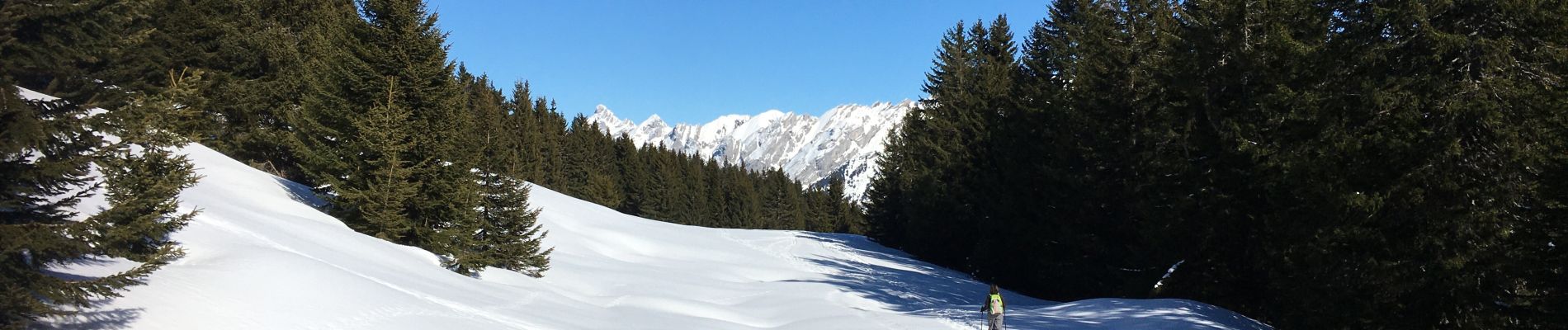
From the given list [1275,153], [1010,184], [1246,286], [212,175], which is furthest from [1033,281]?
[212,175]

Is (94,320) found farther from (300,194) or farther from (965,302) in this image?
(965,302)

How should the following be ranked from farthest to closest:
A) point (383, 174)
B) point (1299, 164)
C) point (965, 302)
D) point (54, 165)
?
1. point (965, 302)
2. point (383, 174)
3. point (1299, 164)
4. point (54, 165)

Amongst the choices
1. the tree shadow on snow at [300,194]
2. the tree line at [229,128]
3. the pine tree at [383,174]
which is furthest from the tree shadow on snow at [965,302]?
the tree shadow on snow at [300,194]

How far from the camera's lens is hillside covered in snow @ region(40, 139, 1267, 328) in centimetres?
1108

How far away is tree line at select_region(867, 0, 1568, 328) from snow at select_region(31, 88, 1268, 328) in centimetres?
257

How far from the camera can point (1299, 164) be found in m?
13.2

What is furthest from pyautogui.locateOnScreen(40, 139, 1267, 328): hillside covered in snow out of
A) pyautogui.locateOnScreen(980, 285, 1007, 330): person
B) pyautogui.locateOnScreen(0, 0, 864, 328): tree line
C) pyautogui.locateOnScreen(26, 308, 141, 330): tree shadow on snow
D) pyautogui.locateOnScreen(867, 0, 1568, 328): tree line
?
pyautogui.locateOnScreen(867, 0, 1568, 328): tree line

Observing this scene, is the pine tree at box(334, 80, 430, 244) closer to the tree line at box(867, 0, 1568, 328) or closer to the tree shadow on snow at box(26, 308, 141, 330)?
the tree shadow on snow at box(26, 308, 141, 330)

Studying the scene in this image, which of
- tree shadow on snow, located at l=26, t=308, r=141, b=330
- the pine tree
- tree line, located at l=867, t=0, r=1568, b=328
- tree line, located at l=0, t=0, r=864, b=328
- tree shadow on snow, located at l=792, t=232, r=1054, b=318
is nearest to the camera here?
tree line, located at l=0, t=0, r=864, b=328

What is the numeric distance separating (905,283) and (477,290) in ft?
51.7

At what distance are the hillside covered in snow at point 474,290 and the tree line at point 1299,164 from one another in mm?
2593

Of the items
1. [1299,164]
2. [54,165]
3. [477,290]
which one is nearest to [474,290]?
[477,290]

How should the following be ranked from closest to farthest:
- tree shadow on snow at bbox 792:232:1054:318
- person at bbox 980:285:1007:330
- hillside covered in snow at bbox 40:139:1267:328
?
hillside covered in snow at bbox 40:139:1267:328, person at bbox 980:285:1007:330, tree shadow on snow at bbox 792:232:1054:318

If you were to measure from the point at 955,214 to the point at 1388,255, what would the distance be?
2667cm
